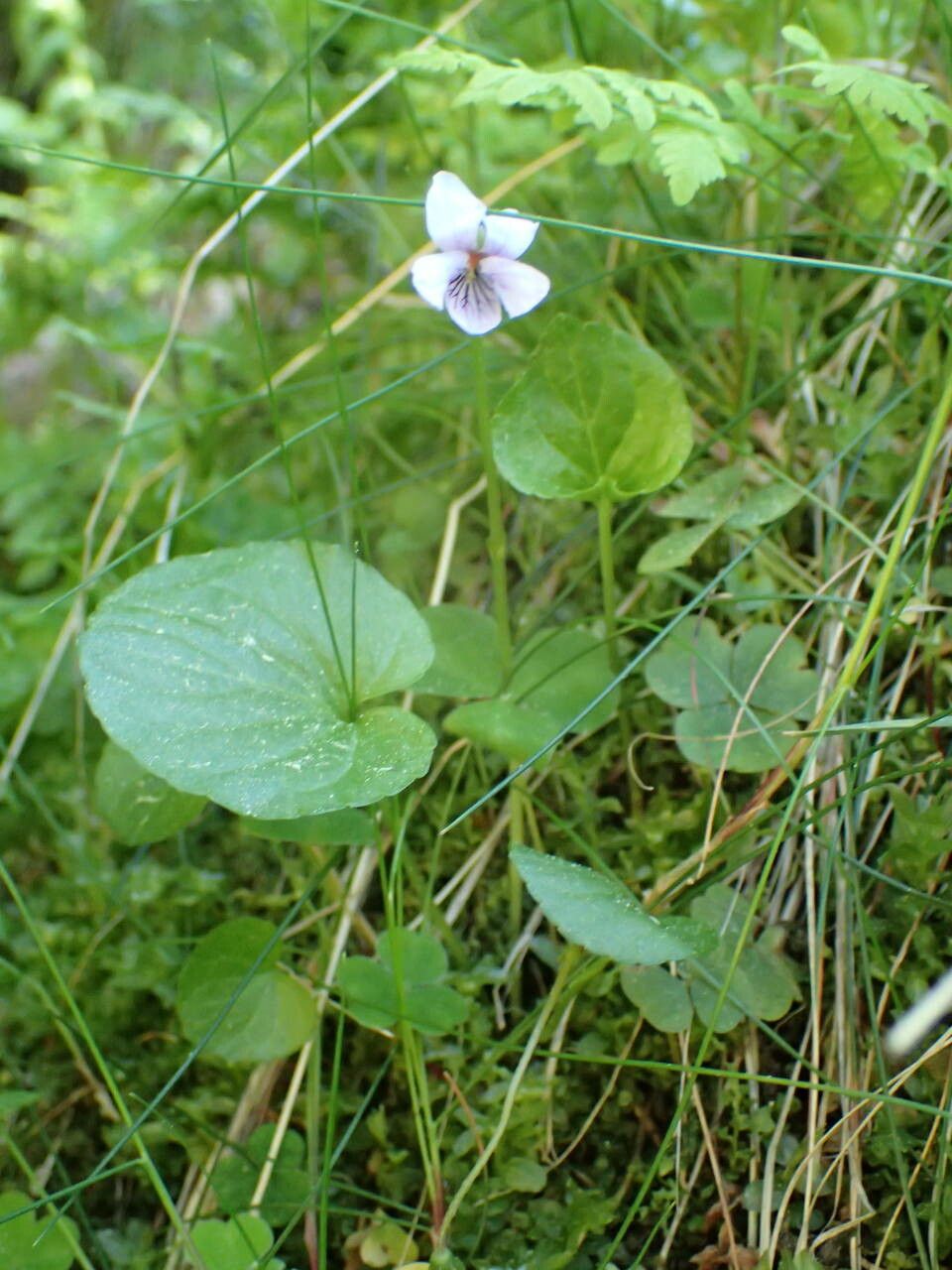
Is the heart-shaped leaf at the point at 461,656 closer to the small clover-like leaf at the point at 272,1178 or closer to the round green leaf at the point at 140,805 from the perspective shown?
the round green leaf at the point at 140,805

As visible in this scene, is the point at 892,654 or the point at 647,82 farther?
the point at 892,654

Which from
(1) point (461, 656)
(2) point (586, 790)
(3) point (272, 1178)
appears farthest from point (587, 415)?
(3) point (272, 1178)

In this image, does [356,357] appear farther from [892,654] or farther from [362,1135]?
[362,1135]

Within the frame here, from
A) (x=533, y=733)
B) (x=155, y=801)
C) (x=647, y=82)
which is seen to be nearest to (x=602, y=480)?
(x=533, y=733)

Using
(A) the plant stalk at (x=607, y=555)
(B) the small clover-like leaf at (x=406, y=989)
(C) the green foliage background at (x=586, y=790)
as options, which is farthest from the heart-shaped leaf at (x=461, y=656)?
(B) the small clover-like leaf at (x=406, y=989)

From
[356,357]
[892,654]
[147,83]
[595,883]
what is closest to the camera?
[595,883]

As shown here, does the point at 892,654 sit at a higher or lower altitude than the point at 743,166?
lower
